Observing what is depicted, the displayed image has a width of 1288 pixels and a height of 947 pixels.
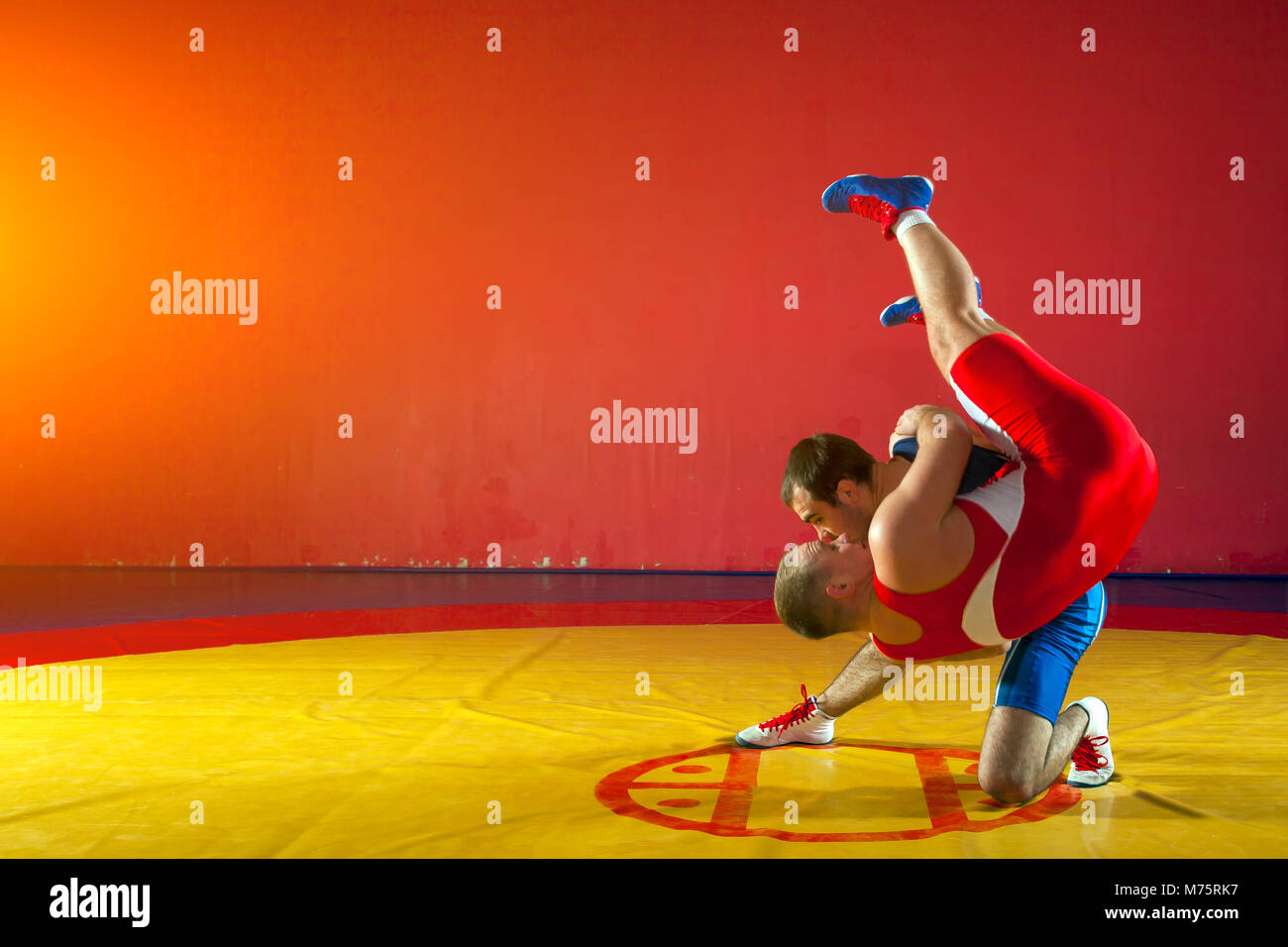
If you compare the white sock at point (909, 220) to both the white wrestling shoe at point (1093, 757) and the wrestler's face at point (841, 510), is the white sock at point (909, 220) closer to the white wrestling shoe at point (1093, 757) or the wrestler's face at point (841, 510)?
the wrestler's face at point (841, 510)

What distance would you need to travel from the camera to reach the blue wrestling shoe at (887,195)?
2.29 metres

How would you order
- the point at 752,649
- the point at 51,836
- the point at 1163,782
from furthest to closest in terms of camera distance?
the point at 752,649, the point at 1163,782, the point at 51,836

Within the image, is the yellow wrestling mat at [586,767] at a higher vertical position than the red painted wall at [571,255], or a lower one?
lower

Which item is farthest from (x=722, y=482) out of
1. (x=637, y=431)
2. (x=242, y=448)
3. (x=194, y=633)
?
(x=194, y=633)

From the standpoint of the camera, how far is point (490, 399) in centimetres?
693

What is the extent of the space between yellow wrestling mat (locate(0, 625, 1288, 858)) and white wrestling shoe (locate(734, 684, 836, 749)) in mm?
32

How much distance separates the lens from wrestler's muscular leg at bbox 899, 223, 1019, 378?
2.11 metres

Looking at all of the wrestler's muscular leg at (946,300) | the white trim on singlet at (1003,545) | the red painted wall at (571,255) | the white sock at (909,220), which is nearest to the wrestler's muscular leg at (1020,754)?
the white trim on singlet at (1003,545)

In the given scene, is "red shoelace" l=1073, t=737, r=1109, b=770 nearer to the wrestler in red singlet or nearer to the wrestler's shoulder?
the wrestler in red singlet

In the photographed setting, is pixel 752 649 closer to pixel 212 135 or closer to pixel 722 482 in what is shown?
pixel 722 482

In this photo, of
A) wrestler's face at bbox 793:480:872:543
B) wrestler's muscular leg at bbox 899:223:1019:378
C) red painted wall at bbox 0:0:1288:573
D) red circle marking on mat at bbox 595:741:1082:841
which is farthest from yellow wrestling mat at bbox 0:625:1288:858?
red painted wall at bbox 0:0:1288:573

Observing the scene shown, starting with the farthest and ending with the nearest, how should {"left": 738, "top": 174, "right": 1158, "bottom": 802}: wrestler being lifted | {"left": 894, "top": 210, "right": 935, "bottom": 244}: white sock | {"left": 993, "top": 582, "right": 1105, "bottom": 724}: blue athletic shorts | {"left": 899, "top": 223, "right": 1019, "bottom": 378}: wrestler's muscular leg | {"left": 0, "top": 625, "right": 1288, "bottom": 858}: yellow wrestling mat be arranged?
{"left": 894, "top": 210, "right": 935, "bottom": 244}: white sock → {"left": 899, "top": 223, "right": 1019, "bottom": 378}: wrestler's muscular leg → {"left": 993, "top": 582, "right": 1105, "bottom": 724}: blue athletic shorts → {"left": 738, "top": 174, "right": 1158, "bottom": 802}: wrestler being lifted → {"left": 0, "top": 625, "right": 1288, "bottom": 858}: yellow wrestling mat

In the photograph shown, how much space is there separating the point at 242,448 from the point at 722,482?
2988 mm

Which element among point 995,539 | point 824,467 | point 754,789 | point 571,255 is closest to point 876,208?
point 824,467
